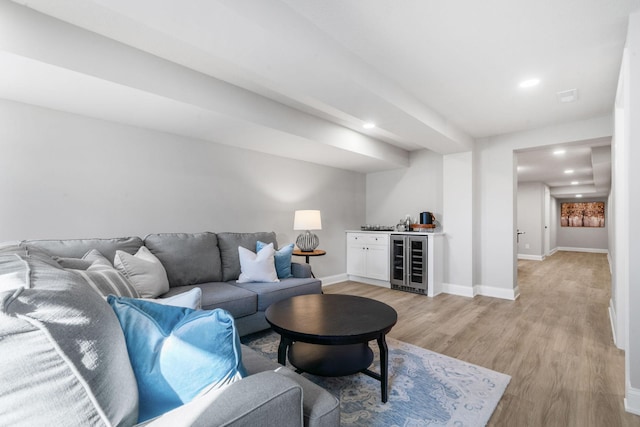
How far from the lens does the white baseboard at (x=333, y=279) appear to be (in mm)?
5000

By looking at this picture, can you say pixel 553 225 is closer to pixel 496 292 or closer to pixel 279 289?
pixel 496 292

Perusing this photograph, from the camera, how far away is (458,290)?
4480 millimetres

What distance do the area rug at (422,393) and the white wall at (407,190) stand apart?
10.2 feet

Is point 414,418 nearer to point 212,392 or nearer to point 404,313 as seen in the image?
point 212,392

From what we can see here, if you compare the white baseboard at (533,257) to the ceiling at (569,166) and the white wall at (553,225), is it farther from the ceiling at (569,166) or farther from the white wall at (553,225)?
the ceiling at (569,166)

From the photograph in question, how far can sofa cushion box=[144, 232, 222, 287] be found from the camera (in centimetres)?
278

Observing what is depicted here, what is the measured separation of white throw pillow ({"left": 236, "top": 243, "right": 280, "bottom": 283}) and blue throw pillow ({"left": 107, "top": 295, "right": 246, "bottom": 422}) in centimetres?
215

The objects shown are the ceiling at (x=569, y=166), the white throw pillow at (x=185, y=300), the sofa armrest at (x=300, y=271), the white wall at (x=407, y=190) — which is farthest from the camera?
the white wall at (x=407, y=190)

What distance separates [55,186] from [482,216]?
4.98 meters

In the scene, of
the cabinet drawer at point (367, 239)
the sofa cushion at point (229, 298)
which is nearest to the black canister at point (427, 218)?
the cabinet drawer at point (367, 239)

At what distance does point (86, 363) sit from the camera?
0.64 meters

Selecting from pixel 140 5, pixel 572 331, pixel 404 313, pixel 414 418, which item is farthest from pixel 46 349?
pixel 572 331

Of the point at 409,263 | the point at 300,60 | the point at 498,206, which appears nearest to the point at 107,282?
the point at 300,60

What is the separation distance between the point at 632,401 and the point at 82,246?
379 cm
